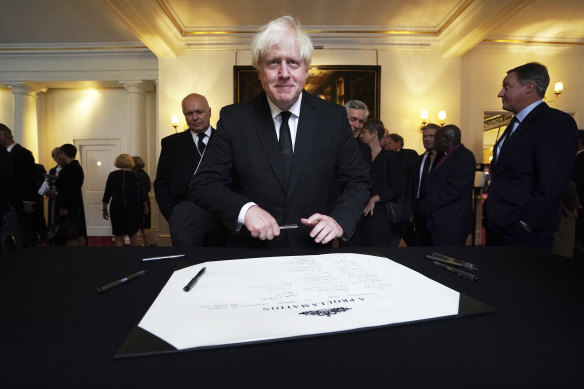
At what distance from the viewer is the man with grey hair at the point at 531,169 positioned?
79.0 inches

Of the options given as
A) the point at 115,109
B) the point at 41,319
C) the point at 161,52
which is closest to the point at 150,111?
the point at 115,109

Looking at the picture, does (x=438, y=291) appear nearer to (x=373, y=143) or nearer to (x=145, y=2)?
(x=373, y=143)

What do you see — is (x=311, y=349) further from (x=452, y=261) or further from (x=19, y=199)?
(x=19, y=199)

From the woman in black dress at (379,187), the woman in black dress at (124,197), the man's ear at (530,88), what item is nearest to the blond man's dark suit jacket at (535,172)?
the man's ear at (530,88)

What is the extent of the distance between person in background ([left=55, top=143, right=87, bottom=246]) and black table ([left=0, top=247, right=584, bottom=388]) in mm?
4209

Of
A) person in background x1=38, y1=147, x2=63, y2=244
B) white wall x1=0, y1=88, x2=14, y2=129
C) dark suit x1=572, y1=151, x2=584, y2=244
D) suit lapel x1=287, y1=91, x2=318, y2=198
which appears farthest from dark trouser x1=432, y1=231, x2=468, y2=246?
white wall x1=0, y1=88, x2=14, y2=129

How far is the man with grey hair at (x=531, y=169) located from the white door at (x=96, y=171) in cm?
795

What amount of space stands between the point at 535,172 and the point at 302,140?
1.66m

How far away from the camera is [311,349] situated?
0.45 meters

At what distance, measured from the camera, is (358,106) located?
9.14 feet

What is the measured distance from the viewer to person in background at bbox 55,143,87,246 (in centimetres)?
430

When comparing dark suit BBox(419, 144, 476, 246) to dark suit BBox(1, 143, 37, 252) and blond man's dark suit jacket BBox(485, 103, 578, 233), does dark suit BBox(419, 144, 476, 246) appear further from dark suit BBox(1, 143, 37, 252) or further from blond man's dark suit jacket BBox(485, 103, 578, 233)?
dark suit BBox(1, 143, 37, 252)

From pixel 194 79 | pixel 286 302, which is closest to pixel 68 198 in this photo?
pixel 194 79

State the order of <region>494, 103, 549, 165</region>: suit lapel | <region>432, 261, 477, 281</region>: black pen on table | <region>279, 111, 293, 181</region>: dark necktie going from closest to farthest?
1. <region>432, 261, 477, 281</region>: black pen on table
2. <region>279, 111, 293, 181</region>: dark necktie
3. <region>494, 103, 549, 165</region>: suit lapel
